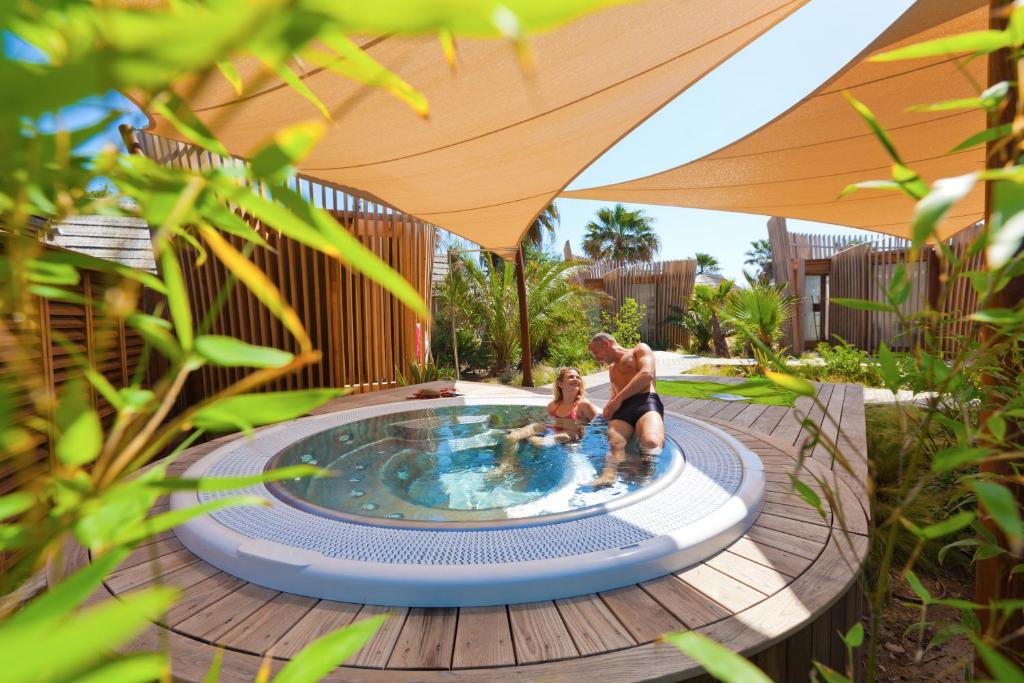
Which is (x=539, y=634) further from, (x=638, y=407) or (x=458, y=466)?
(x=638, y=407)

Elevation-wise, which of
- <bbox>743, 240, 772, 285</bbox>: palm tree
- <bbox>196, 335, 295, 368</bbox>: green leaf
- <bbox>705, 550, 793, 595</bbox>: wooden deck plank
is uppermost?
<bbox>743, 240, 772, 285</bbox>: palm tree

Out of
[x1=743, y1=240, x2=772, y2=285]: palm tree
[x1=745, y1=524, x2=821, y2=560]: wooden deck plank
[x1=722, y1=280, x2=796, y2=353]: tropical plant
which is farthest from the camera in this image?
[x1=743, y1=240, x2=772, y2=285]: palm tree

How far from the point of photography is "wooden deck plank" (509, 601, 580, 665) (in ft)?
5.85

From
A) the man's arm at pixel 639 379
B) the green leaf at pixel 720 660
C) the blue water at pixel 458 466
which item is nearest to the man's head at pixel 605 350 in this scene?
the man's arm at pixel 639 379

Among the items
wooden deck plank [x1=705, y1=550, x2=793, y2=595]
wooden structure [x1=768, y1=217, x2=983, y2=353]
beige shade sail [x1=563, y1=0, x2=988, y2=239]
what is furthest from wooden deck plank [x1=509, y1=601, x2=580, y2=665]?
wooden structure [x1=768, y1=217, x2=983, y2=353]

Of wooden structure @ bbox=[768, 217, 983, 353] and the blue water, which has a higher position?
wooden structure @ bbox=[768, 217, 983, 353]

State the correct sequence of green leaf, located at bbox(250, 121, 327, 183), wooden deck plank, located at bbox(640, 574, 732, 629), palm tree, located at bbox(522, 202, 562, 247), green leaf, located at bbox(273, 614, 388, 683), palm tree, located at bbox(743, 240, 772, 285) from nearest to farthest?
1. green leaf, located at bbox(250, 121, 327, 183)
2. green leaf, located at bbox(273, 614, 388, 683)
3. wooden deck plank, located at bbox(640, 574, 732, 629)
4. palm tree, located at bbox(522, 202, 562, 247)
5. palm tree, located at bbox(743, 240, 772, 285)

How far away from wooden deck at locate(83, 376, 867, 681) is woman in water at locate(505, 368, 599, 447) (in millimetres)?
2892

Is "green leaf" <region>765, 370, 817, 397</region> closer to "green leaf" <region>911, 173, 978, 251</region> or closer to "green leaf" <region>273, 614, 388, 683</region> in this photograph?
"green leaf" <region>911, 173, 978, 251</region>

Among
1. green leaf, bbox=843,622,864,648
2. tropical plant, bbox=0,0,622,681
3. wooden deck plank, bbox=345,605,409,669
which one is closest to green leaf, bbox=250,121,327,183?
tropical plant, bbox=0,0,622,681

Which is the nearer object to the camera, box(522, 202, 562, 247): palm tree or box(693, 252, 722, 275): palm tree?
box(522, 202, 562, 247): palm tree

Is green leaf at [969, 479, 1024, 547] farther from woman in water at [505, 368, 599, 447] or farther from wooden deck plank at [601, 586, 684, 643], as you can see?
woman in water at [505, 368, 599, 447]

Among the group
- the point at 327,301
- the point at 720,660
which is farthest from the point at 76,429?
the point at 327,301

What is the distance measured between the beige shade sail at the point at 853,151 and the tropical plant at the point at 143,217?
365cm
